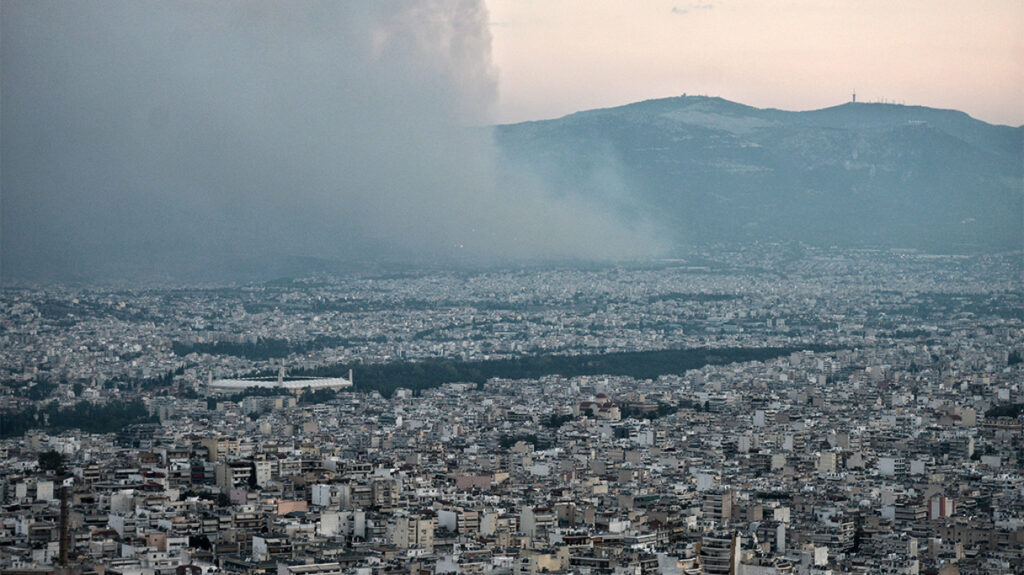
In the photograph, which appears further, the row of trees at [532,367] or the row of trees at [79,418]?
the row of trees at [532,367]

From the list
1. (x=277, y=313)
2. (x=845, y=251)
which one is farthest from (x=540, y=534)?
(x=845, y=251)

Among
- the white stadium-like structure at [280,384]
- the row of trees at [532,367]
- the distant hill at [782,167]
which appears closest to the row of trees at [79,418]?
the white stadium-like structure at [280,384]

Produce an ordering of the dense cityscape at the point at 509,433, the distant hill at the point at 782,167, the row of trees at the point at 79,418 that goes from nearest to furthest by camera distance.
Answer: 1. the dense cityscape at the point at 509,433
2. the row of trees at the point at 79,418
3. the distant hill at the point at 782,167

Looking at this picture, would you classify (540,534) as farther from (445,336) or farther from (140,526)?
(445,336)

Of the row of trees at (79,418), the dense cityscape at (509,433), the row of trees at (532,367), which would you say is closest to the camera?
the dense cityscape at (509,433)

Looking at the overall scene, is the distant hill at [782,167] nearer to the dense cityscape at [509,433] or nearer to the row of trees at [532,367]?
the dense cityscape at [509,433]

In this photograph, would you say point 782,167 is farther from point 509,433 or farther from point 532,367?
point 509,433

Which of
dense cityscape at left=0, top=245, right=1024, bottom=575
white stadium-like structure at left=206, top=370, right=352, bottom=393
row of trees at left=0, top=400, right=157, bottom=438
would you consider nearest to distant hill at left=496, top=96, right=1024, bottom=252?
dense cityscape at left=0, top=245, right=1024, bottom=575
